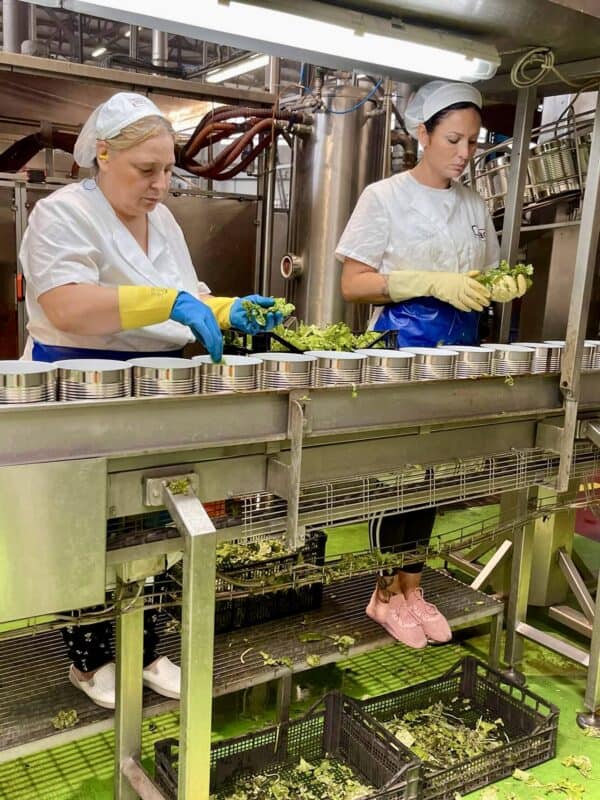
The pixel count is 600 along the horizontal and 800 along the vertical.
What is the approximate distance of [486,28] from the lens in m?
2.05

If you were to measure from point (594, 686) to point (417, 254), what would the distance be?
1597 millimetres

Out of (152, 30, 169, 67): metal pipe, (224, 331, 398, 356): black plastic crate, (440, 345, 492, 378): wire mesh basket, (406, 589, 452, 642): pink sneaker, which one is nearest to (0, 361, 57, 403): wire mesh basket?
(224, 331, 398, 356): black plastic crate

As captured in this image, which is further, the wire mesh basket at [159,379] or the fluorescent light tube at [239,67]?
the fluorescent light tube at [239,67]

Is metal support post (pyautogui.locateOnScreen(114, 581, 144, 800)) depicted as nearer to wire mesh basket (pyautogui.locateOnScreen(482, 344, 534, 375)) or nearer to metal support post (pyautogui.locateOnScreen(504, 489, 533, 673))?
wire mesh basket (pyautogui.locateOnScreen(482, 344, 534, 375))

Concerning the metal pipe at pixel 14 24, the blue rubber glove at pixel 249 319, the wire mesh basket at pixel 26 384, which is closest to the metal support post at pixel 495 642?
the blue rubber glove at pixel 249 319

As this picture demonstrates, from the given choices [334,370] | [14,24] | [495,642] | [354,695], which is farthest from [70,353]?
[14,24]

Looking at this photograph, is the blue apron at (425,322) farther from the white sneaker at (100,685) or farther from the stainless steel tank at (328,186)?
the stainless steel tank at (328,186)

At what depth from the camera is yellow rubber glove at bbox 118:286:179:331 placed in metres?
1.62

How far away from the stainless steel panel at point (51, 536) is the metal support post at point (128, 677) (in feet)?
0.70

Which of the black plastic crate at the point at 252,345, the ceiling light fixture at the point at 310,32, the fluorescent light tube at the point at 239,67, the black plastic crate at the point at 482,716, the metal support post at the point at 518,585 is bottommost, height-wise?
the black plastic crate at the point at 482,716

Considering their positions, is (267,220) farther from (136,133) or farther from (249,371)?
(249,371)

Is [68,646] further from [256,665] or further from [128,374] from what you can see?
[128,374]

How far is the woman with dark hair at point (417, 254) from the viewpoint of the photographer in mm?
2395

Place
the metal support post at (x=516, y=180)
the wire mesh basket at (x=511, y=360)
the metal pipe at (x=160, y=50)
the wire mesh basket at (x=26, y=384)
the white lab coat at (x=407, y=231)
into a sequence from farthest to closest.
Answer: the metal pipe at (x=160, y=50)
the metal support post at (x=516, y=180)
the white lab coat at (x=407, y=231)
the wire mesh basket at (x=511, y=360)
the wire mesh basket at (x=26, y=384)
